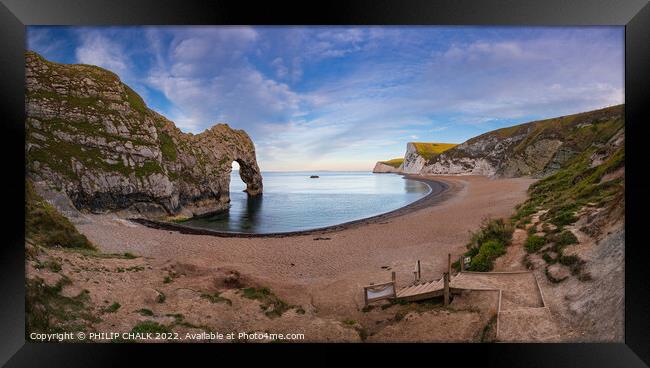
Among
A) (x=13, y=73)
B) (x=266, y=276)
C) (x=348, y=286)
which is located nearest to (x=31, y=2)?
(x=13, y=73)

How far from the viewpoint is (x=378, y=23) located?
3.12 metres

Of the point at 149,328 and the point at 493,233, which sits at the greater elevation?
the point at 493,233

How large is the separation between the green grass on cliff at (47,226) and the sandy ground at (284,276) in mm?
192

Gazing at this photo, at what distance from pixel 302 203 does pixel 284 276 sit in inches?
145

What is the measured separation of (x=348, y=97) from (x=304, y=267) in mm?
3214

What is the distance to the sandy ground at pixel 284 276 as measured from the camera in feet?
10.9

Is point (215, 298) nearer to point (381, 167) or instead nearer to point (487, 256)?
point (487, 256)

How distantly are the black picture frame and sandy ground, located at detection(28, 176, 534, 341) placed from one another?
0.33 metres

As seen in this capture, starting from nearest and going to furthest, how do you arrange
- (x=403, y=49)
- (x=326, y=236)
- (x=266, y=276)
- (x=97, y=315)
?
(x=97, y=315) → (x=403, y=49) → (x=266, y=276) → (x=326, y=236)

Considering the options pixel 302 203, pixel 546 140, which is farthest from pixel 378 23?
pixel 302 203

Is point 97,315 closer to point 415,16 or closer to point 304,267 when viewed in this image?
point 304,267

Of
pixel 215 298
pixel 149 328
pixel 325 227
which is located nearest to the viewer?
pixel 149 328

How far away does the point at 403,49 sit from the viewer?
12.4 ft

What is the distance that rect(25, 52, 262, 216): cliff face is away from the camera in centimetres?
378
